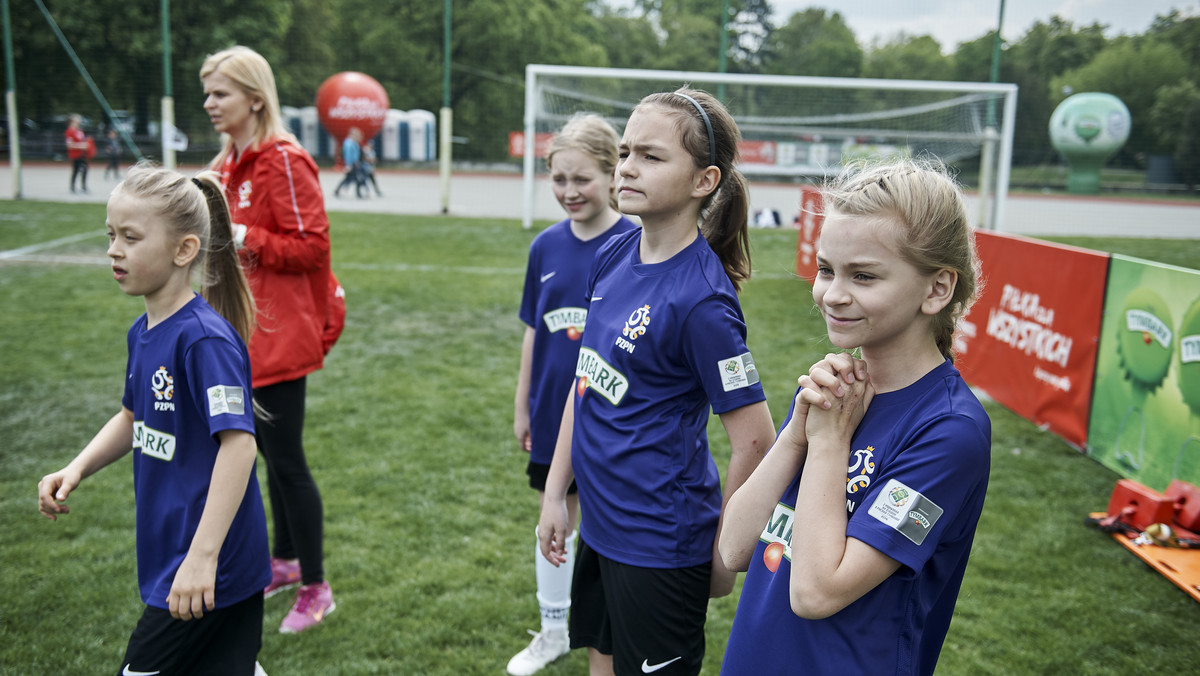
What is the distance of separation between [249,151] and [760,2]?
58.5 ft

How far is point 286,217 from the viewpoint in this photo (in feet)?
11.1

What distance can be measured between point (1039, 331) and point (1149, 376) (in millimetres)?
1249

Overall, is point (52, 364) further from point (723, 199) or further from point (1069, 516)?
point (1069, 516)

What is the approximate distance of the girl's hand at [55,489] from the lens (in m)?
2.32

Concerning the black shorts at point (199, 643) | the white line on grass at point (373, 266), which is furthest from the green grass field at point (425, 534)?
the white line on grass at point (373, 266)

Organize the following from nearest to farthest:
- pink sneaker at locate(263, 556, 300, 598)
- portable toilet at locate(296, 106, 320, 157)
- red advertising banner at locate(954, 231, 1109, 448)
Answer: pink sneaker at locate(263, 556, 300, 598), red advertising banner at locate(954, 231, 1109, 448), portable toilet at locate(296, 106, 320, 157)

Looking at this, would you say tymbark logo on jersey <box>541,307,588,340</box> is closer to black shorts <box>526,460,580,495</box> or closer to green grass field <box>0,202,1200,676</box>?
black shorts <box>526,460,580,495</box>

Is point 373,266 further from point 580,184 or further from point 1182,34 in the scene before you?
point 1182,34

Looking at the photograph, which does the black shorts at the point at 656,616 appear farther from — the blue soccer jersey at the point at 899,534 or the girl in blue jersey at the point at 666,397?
the blue soccer jersey at the point at 899,534

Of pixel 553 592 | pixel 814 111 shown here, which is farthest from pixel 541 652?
pixel 814 111

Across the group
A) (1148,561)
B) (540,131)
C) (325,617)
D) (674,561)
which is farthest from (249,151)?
(540,131)

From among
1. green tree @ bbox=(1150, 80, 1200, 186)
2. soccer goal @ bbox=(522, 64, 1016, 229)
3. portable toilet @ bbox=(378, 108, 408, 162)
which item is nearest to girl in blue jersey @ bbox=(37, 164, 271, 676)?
soccer goal @ bbox=(522, 64, 1016, 229)

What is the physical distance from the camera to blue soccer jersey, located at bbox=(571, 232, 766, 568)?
207 cm

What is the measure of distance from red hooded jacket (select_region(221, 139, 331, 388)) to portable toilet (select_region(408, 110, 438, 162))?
29777 mm
